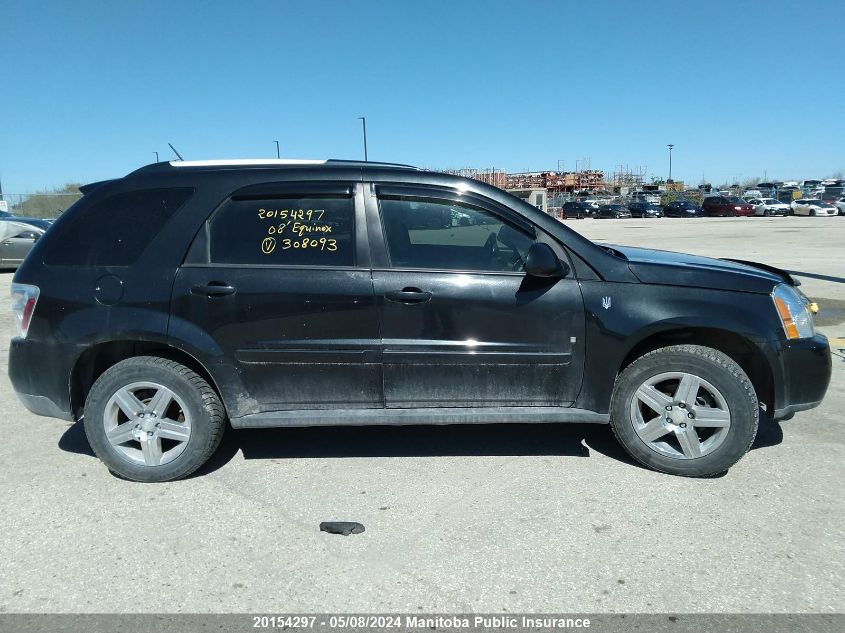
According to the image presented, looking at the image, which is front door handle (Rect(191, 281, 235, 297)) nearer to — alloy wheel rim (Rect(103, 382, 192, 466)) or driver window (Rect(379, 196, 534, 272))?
alloy wheel rim (Rect(103, 382, 192, 466))

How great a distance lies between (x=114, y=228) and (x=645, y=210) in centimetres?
5623

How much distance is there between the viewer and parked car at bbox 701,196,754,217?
164ft

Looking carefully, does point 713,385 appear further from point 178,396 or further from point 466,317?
point 178,396

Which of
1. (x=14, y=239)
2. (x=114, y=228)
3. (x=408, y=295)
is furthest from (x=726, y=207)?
(x=114, y=228)

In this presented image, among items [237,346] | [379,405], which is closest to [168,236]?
[237,346]

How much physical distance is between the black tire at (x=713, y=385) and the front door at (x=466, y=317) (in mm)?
313

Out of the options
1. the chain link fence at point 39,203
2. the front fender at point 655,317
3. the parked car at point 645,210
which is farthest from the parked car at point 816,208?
the front fender at point 655,317

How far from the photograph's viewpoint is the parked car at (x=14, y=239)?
14977mm

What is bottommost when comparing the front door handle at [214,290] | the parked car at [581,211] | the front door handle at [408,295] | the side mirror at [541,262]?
the front door handle at [408,295]

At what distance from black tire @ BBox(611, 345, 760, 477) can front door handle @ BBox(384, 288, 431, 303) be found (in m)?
1.23

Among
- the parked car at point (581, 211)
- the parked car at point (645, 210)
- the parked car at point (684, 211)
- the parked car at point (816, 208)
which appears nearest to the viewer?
the parked car at point (816, 208)

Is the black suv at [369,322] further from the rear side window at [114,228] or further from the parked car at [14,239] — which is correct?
the parked car at [14,239]

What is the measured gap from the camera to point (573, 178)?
88250 millimetres

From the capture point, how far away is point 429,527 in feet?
10.8
